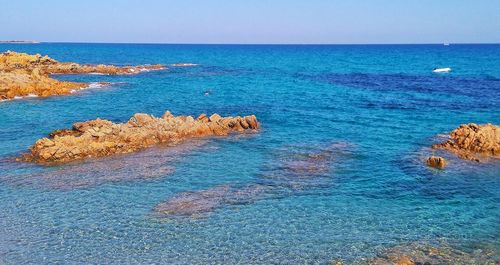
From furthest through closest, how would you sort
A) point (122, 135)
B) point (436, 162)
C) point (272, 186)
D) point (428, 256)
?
point (122, 135)
point (436, 162)
point (272, 186)
point (428, 256)

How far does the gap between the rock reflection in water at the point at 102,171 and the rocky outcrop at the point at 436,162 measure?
1833 centimetres

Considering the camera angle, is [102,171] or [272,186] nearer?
[272,186]

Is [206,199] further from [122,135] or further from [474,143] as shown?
[474,143]

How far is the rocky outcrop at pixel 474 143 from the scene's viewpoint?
111 feet

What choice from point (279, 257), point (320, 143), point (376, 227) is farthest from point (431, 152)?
point (279, 257)

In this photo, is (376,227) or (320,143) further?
(320,143)

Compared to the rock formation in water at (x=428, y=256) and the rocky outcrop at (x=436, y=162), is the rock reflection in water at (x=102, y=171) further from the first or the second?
the rocky outcrop at (x=436, y=162)

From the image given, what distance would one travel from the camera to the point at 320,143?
3762cm

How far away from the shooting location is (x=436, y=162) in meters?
30.8

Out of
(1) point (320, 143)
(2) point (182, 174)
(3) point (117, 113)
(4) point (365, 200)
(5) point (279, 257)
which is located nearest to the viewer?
(5) point (279, 257)

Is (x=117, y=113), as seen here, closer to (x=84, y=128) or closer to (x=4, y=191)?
(x=84, y=128)

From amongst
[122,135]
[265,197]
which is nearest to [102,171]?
[122,135]

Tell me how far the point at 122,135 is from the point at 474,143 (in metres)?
28.8

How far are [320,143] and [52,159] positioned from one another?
2152cm
